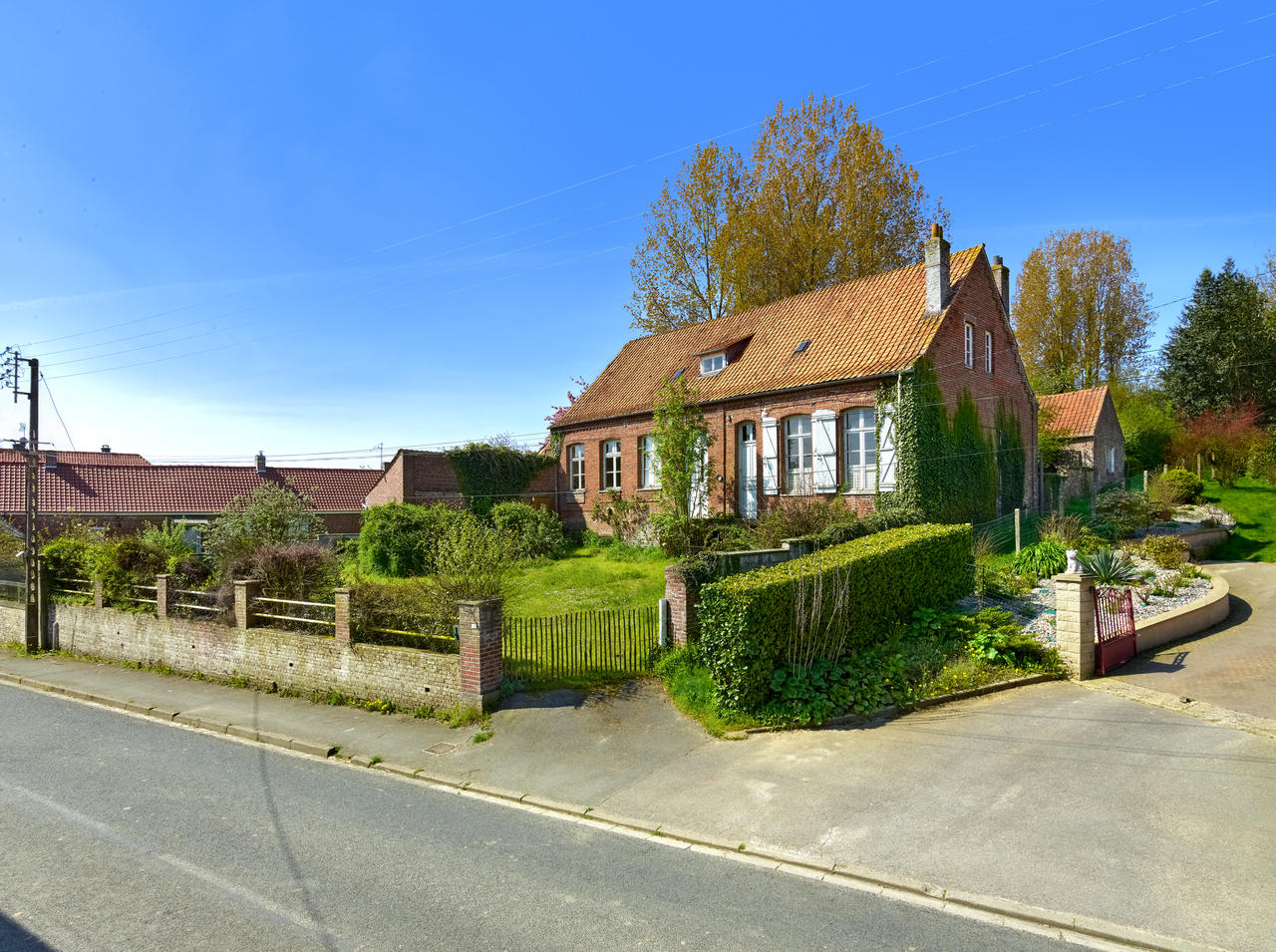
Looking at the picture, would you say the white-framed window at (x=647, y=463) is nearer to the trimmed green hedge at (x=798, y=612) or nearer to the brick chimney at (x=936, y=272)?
the brick chimney at (x=936, y=272)

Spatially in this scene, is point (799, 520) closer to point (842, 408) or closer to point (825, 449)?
point (825, 449)

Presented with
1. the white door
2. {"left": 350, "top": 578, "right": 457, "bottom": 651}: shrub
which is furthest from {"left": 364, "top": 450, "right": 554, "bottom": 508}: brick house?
{"left": 350, "top": 578, "right": 457, "bottom": 651}: shrub

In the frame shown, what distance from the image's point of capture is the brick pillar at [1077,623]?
11.0 metres

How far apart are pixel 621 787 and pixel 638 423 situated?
1879 cm

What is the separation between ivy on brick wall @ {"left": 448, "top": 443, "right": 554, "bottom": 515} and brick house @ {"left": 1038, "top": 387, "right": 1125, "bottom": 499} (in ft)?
70.6

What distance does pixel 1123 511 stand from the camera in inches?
921

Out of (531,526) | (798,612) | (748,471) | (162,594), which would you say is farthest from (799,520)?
A: (162,594)

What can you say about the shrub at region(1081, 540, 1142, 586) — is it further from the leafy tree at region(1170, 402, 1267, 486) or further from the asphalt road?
the leafy tree at region(1170, 402, 1267, 486)

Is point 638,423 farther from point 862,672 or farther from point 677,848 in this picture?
point 677,848

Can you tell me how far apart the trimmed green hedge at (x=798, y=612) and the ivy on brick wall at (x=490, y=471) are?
58.7 ft

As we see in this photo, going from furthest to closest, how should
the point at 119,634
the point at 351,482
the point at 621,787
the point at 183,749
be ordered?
the point at 351,482, the point at 119,634, the point at 183,749, the point at 621,787

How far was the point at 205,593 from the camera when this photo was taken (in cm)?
1466

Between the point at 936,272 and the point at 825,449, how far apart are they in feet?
19.1

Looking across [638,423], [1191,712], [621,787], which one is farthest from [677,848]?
[638,423]
